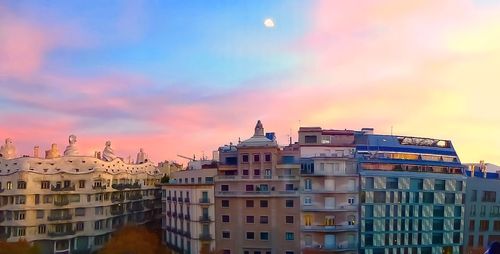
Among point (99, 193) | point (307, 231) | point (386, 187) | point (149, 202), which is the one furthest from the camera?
point (149, 202)

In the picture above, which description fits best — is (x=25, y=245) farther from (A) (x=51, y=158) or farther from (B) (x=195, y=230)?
(B) (x=195, y=230)

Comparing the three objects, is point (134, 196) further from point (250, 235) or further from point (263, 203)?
point (263, 203)

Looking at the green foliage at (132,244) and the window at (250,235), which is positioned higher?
the window at (250,235)

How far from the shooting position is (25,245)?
36281 millimetres

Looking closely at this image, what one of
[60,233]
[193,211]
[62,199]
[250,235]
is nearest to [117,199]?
[62,199]

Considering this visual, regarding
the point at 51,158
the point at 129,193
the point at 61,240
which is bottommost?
the point at 61,240

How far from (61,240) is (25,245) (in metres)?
5.82

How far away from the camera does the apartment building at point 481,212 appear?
46.1 m

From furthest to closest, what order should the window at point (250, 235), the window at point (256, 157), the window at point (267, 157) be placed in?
the window at point (256, 157) → the window at point (267, 157) → the window at point (250, 235)

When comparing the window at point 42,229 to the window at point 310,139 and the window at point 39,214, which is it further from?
the window at point 310,139

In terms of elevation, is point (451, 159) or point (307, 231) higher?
point (451, 159)

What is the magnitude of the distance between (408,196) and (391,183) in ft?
6.97

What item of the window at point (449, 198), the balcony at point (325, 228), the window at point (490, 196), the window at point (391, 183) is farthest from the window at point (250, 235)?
the window at point (490, 196)

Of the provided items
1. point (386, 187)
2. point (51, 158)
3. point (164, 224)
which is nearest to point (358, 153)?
point (386, 187)
